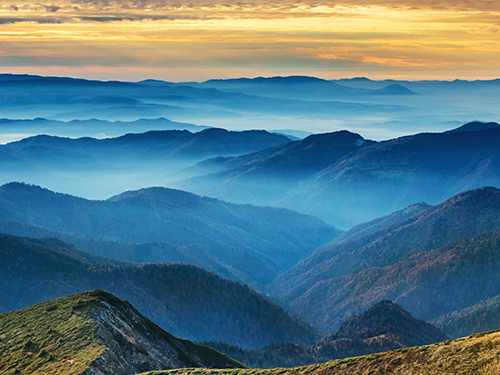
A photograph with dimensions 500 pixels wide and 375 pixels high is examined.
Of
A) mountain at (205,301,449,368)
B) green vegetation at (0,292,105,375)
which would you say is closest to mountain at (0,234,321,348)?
mountain at (205,301,449,368)

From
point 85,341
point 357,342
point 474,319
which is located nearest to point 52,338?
point 85,341

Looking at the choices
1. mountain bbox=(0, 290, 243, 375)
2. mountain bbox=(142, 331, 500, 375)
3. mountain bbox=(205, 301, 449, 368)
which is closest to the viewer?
mountain bbox=(142, 331, 500, 375)

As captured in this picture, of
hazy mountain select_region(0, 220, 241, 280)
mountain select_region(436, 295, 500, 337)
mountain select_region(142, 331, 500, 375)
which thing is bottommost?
hazy mountain select_region(0, 220, 241, 280)

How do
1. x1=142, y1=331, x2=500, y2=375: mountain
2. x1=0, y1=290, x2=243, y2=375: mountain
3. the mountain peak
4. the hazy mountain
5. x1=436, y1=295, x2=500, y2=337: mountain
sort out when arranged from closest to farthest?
x1=142, y1=331, x2=500, y2=375: mountain → x1=0, y1=290, x2=243, y2=375: mountain → the mountain peak → x1=436, y1=295, x2=500, y2=337: mountain → the hazy mountain

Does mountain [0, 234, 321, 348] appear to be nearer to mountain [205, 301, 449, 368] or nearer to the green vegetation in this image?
mountain [205, 301, 449, 368]

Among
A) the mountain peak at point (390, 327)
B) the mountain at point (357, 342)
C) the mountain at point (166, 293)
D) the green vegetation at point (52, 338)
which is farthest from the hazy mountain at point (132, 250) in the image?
the green vegetation at point (52, 338)

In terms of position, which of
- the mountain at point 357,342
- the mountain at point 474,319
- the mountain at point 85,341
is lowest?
the mountain at point 474,319

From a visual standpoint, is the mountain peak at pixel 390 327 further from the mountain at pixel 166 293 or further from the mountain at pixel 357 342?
the mountain at pixel 166 293

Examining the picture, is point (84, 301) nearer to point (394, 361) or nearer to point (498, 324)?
point (394, 361)
